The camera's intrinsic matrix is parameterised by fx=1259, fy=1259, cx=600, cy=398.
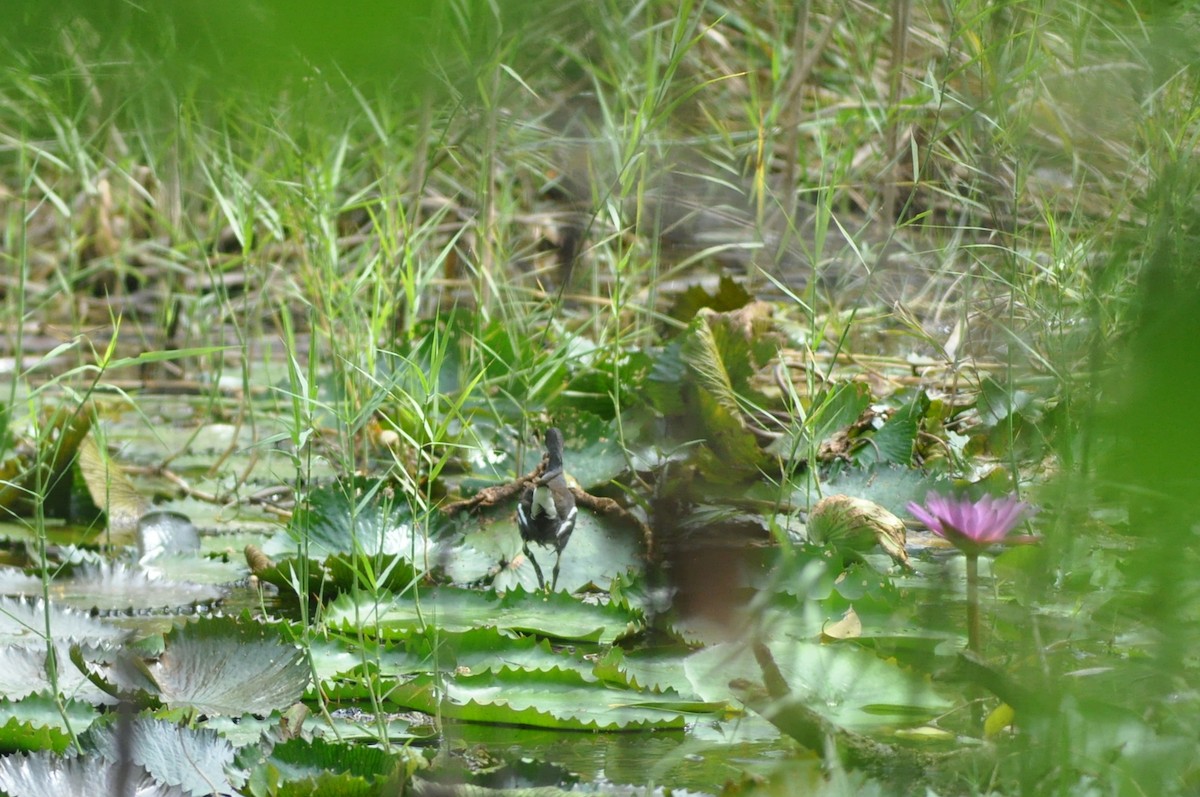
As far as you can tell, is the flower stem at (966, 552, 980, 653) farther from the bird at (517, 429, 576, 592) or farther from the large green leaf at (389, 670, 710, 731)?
the bird at (517, 429, 576, 592)

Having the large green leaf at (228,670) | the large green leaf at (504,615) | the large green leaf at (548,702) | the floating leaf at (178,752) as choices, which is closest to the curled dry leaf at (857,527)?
the large green leaf at (504,615)

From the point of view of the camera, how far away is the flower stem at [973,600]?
3.63 feet

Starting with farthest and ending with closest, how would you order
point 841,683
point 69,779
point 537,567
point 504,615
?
point 537,567 → point 504,615 → point 841,683 → point 69,779

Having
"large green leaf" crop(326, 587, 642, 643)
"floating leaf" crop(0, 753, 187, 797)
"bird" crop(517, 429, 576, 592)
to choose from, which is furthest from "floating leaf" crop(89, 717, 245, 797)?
"bird" crop(517, 429, 576, 592)

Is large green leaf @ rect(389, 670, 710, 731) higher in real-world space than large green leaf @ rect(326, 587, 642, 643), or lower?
lower

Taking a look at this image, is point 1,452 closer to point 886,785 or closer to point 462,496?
point 462,496

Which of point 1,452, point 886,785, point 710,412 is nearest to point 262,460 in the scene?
point 1,452

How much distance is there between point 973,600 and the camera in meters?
1.12

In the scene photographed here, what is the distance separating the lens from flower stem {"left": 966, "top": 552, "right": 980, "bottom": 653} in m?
1.11

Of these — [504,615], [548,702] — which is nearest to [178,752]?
[548,702]

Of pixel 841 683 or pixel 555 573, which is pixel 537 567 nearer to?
pixel 555 573

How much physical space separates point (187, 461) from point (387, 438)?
21.8 inches

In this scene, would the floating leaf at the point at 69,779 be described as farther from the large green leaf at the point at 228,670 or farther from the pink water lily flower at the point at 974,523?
the pink water lily flower at the point at 974,523

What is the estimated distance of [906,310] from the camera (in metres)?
2.45
